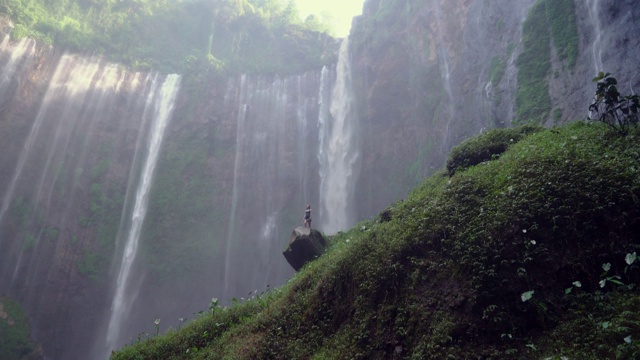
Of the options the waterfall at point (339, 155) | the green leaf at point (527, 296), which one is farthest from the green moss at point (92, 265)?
the green leaf at point (527, 296)

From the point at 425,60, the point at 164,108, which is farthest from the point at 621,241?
the point at 164,108

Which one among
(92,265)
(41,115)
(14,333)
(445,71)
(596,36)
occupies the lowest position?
(14,333)

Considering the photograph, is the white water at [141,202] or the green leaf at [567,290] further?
the white water at [141,202]

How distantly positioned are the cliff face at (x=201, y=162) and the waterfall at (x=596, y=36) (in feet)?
25.5

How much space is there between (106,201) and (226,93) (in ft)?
40.0

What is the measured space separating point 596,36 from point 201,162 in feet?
A: 83.5

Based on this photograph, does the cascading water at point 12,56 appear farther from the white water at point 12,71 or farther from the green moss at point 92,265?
the green moss at point 92,265

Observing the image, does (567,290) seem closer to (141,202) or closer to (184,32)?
(141,202)

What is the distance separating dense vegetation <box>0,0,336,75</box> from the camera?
29.7m

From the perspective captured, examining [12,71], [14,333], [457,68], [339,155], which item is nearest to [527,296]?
[457,68]

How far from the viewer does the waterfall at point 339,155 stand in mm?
24547

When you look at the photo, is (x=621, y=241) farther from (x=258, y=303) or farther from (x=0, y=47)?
(x=0, y=47)

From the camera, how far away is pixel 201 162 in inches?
1180

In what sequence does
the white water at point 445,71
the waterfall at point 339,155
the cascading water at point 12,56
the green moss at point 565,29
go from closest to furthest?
the green moss at point 565,29, the white water at point 445,71, the waterfall at point 339,155, the cascading water at point 12,56
